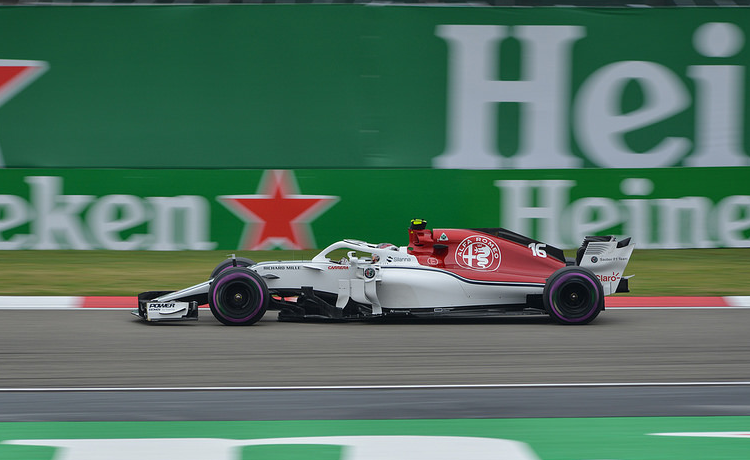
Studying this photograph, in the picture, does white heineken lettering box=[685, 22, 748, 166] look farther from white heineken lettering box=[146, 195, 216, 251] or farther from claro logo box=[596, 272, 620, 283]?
white heineken lettering box=[146, 195, 216, 251]

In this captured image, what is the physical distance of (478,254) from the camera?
9273 mm

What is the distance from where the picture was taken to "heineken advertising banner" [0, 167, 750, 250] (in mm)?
14727

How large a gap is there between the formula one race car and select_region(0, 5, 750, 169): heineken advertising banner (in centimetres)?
686

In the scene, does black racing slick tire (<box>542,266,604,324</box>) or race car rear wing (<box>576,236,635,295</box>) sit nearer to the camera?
black racing slick tire (<box>542,266,604,324</box>)

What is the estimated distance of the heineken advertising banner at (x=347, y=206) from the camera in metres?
14.7

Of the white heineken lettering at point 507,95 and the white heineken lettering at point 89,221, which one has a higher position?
the white heineken lettering at point 507,95

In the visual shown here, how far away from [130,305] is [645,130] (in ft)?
31.2

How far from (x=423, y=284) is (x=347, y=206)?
614 centimetres

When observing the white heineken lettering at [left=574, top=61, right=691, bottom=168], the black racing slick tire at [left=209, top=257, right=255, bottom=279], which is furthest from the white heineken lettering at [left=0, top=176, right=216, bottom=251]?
the white heineken lettering at [left=574, top=61, right=691, bottom=168]

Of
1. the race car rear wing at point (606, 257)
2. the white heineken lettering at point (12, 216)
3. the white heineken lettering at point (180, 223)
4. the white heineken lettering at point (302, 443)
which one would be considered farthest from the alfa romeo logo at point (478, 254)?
the white heineken lettering at point (12, 216)

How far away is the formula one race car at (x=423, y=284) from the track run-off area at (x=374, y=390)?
19 centimetres

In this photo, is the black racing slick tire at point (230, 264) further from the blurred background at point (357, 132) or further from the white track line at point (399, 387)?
the white track line at point (399, 387)

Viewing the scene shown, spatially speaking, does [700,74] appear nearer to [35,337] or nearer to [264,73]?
[264,73]

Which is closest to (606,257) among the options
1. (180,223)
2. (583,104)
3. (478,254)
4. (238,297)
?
(478,254)
